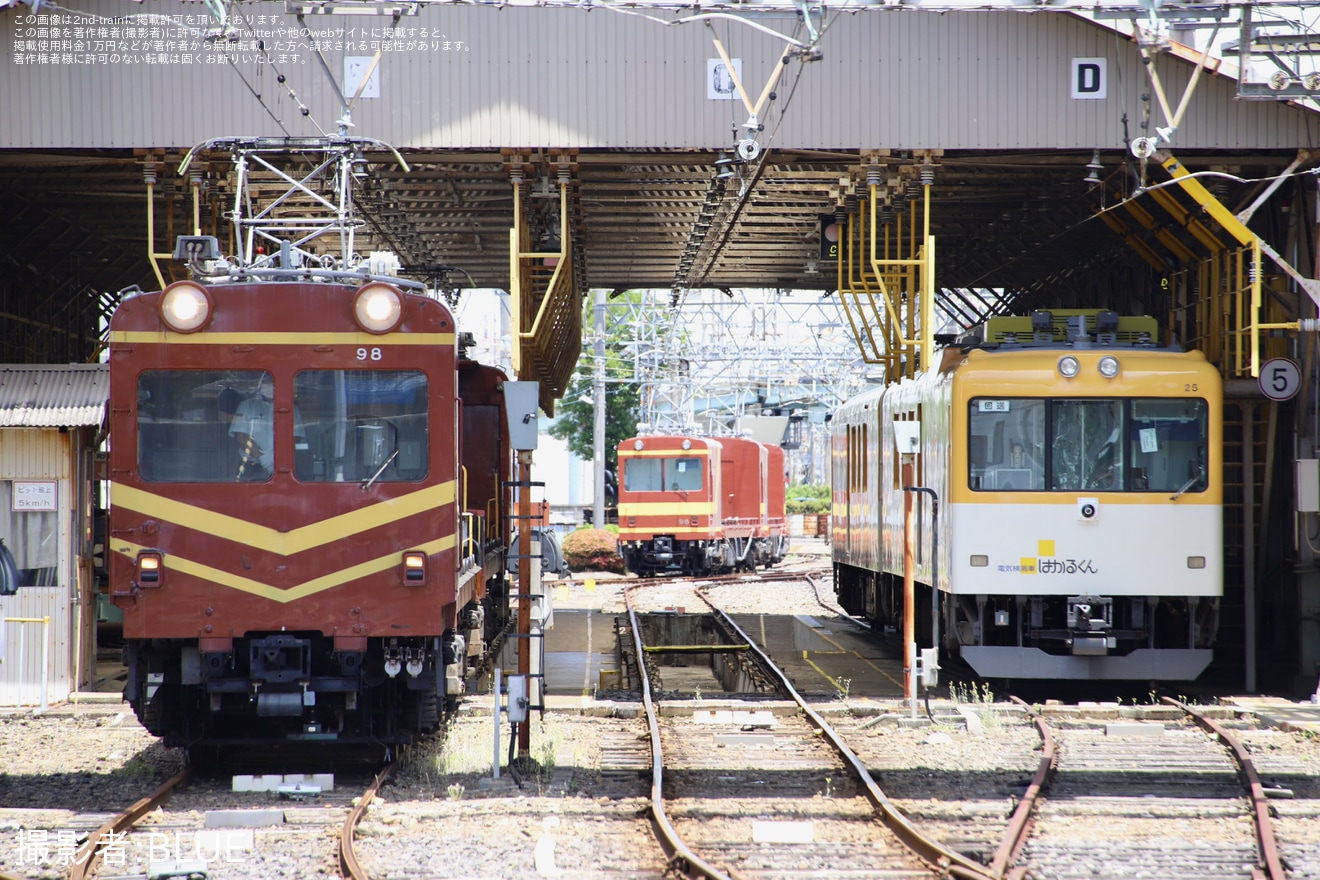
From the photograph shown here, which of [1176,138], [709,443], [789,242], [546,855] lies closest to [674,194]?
[789,242]

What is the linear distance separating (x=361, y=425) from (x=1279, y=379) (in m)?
8.20

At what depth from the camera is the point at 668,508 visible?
101ft

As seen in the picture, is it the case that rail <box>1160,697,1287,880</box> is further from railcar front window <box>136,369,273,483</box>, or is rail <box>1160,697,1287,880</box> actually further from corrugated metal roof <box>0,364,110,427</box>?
corrugated metal roof <box>0,364,110,427</box>

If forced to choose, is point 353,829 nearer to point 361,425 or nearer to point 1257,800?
point 361,425

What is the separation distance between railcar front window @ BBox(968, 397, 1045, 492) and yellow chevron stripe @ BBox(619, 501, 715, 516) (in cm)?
1816

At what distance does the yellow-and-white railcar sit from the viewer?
12336 mm

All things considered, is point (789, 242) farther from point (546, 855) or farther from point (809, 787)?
point (546, 855)

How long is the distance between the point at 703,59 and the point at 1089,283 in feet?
29.6

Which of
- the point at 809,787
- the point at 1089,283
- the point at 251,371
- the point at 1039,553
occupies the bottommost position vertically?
the point at 809,787

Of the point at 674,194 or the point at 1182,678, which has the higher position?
the point at 674,194

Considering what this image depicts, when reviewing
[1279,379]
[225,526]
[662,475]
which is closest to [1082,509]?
[1279,379]

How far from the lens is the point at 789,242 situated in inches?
790

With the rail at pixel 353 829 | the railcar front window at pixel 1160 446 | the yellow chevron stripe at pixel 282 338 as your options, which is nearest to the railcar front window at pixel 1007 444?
the railcar front window at pixel 1160 446

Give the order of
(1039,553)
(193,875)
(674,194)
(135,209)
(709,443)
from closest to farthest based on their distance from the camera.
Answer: (193,875) → (1039,553) → (674,194) → (135,209) → (709,443)
